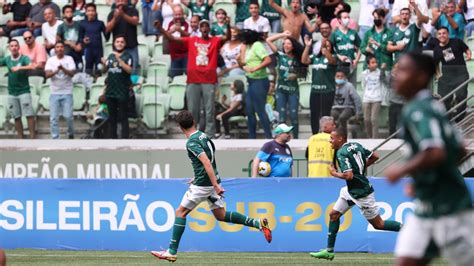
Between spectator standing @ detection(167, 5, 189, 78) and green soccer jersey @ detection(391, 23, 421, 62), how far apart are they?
3.94 metres

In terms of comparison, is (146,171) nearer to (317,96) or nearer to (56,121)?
(56,121)

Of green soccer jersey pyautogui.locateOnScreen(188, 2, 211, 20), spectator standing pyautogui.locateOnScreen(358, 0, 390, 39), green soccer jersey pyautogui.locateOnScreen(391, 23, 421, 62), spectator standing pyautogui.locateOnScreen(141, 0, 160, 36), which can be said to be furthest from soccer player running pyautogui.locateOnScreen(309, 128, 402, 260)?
spectator standing pyautogui.locateOnScreen(141, 0, 160, 36)

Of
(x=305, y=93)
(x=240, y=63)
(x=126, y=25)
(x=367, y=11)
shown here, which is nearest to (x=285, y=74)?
(x=305, y=93)

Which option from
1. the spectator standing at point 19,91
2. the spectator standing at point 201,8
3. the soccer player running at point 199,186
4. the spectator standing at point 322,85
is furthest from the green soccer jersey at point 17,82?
the soccer player running at point 199,186

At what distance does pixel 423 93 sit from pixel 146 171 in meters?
14.2

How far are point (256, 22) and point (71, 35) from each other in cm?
376

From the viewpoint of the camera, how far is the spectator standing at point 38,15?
2408 centimetres

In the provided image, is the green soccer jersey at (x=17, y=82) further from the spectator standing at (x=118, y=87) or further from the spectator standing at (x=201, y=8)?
the spectator standing at (x=201, y=8)

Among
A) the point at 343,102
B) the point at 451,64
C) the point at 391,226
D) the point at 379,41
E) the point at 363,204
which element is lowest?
the point at 391,226

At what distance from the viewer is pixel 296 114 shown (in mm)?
20453

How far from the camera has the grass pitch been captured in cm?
1511

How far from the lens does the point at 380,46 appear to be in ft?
67.1

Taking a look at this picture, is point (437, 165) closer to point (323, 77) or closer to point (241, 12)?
point (323, 77)

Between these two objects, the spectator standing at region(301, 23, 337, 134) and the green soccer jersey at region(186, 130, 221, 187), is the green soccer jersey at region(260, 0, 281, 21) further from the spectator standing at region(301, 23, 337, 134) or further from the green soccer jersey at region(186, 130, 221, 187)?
the green soccer jersey at region(186, 130, 221, 187)
